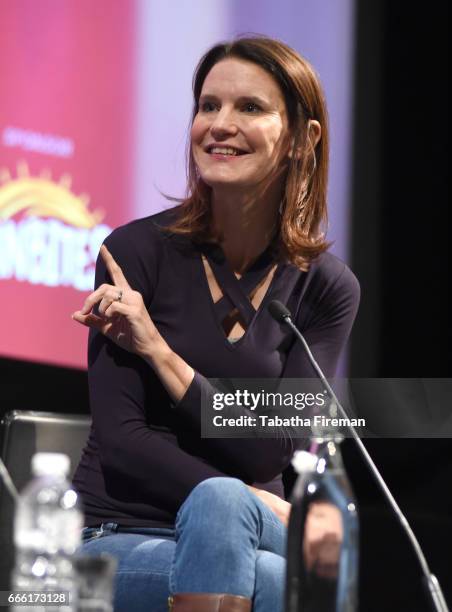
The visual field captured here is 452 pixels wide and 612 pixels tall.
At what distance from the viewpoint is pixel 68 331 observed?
9.77 feet

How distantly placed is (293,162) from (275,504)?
0.68 metres

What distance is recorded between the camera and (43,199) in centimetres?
289

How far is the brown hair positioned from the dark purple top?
0.04 m

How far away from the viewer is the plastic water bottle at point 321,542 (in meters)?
1.16

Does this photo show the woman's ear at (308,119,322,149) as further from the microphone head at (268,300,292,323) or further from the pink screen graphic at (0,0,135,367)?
the pink screen graphic at (0,0,135,367)

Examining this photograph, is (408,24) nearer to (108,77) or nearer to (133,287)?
(108,77)

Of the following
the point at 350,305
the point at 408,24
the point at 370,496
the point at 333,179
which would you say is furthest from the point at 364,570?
the point at 408,24

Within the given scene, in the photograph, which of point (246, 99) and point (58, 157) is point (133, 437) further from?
point (58, 157)

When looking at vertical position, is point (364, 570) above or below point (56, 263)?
below

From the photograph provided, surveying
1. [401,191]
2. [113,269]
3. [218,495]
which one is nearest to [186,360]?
[113,269]

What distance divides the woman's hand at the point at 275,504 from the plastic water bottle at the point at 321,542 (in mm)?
533

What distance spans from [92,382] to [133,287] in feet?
0.62

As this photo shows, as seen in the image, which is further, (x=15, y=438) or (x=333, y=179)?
(x=333, y=179)

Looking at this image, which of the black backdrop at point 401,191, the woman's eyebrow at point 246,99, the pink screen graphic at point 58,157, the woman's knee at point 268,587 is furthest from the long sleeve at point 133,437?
the black backdrop at point 401,191
